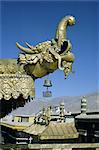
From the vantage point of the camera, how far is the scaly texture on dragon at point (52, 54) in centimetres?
407

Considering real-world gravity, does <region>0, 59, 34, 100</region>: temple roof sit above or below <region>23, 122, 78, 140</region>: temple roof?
above

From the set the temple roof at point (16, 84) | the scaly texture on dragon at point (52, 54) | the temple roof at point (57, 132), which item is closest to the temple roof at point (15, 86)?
the temple roof at point (16, 84)

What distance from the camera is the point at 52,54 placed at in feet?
13.3

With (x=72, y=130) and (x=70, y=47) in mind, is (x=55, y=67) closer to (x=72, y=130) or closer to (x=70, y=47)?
(x=70, y=47)

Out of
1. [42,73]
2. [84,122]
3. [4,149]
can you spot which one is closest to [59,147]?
[4,149]

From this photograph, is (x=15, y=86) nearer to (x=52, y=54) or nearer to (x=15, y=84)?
(x=15, y=84)

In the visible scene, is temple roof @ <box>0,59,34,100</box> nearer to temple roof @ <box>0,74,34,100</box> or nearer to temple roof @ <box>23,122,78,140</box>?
temple roof @ <box>0,74,34,100</box>

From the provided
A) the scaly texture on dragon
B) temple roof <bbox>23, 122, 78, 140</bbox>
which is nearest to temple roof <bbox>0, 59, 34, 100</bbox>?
the scaly texture on dragon

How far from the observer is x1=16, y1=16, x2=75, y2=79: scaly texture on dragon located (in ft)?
13.4

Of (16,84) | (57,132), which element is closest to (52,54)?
(16,84)

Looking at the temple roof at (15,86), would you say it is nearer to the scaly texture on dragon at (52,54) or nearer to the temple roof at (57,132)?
the scaly texture on dragon at (52,54)

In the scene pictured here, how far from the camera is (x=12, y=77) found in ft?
13.6

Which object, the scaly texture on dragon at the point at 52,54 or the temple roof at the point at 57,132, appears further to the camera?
the temple roof at the point at 57,132

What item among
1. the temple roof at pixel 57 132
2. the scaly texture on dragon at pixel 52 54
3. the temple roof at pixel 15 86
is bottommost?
the temple roof at pixel 57 132
